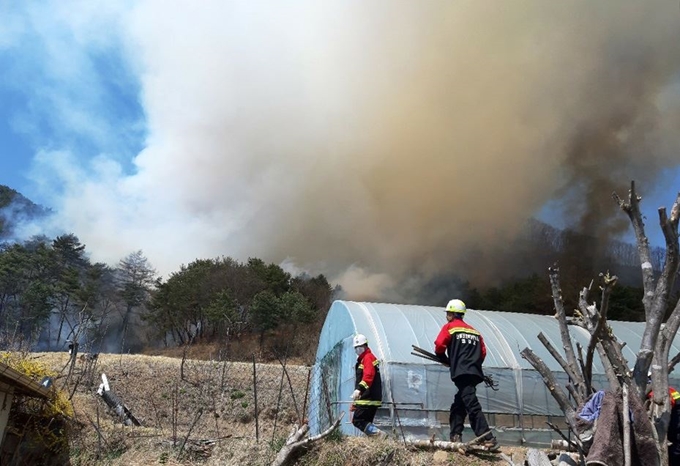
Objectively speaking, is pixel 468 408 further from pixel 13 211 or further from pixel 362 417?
pixel 13 211

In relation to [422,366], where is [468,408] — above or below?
below

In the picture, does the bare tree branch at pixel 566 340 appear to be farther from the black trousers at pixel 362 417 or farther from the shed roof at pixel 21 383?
the shed roof at pixel 21 383

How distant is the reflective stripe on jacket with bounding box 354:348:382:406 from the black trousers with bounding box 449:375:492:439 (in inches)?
44.5

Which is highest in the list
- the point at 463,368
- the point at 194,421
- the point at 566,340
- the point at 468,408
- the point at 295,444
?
the point at 566,340

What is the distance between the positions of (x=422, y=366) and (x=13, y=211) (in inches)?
2603

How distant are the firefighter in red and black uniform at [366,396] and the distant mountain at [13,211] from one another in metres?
60.6

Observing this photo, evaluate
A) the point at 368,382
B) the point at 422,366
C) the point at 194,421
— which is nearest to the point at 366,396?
the point at 368,382

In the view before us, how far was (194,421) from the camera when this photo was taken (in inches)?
325

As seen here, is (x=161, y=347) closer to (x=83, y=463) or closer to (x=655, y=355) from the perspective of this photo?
(x=83, y=463)

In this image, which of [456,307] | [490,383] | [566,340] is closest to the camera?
[566,340]

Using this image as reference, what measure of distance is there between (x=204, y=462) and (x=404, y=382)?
3343mm

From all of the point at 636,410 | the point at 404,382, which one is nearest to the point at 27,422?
the point at 404,382

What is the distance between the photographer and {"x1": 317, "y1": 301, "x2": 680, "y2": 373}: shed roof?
987cm

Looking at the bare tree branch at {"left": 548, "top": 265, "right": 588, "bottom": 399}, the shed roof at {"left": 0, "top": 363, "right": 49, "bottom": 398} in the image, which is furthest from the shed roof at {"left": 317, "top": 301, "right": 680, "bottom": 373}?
the shed roof at {"left": 0, "top": 363, "right": 49, "bottom": 398}
